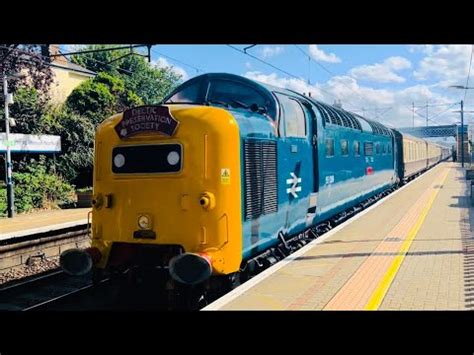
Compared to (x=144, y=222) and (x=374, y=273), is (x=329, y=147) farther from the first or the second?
(x=144, y=222)

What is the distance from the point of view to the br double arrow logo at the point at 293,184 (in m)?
7.78

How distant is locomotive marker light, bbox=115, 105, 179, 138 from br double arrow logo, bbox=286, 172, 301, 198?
247 cm

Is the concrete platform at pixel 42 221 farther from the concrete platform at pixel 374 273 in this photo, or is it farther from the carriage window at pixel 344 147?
the carriage window at pixel 344 147

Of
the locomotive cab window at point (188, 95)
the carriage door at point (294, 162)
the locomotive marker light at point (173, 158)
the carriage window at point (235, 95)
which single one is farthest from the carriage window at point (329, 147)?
the locomotive marker light at point (173, 158)

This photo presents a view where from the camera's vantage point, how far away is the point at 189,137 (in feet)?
19.5

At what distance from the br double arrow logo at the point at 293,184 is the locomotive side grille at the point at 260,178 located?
0.58 meters

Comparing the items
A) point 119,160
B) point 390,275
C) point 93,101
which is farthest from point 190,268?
point 93,101

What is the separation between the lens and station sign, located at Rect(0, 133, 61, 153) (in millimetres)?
19144

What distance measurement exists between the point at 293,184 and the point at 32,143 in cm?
1632

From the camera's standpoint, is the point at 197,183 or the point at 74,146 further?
the point at 74,146

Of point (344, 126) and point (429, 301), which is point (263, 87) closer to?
point (429, 301)

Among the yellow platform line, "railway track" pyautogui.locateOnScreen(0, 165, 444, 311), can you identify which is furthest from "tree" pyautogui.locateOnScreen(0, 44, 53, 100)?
the yellow platform line

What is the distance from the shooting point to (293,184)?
7996 millimetres

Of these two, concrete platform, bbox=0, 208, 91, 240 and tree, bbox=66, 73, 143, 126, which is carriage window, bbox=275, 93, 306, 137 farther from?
tree, bbox=66, 73, 143, 126
